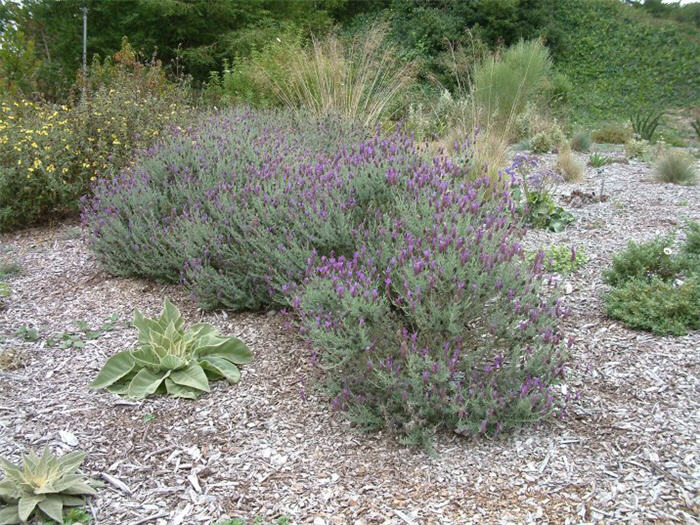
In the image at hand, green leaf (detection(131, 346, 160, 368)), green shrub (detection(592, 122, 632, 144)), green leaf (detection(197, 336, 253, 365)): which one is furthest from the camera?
green shrub (detection(592, 122, 632, 144))

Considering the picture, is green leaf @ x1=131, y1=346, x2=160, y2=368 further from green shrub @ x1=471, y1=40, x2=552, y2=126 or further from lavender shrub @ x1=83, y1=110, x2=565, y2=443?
green shrub @ x1=471, y1=40, x2=552, y2=126

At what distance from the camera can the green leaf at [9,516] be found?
227 cm

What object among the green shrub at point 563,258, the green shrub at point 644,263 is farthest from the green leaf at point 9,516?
the green shrub at point 644,263

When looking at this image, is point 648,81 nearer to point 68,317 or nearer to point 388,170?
point 388,170

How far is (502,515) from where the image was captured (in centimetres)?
230

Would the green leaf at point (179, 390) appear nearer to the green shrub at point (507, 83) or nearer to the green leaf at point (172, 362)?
the green leaf at point (172, 362)

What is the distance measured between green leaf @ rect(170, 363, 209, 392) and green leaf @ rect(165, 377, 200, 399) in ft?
0.08

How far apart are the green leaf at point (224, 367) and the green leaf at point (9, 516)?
110 centimetres

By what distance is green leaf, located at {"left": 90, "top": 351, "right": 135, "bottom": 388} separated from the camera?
3119 mm

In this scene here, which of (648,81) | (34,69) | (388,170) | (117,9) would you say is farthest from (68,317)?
(648,81)

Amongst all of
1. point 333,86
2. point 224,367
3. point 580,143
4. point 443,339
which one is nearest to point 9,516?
point 224,367

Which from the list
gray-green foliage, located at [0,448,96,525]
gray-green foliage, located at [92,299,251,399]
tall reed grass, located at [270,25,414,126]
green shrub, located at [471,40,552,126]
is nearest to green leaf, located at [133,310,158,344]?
gray-green foliage, located at [92,299,251,399]

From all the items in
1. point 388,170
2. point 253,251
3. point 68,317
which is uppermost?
point 388,170

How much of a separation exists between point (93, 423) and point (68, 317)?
131 cm
